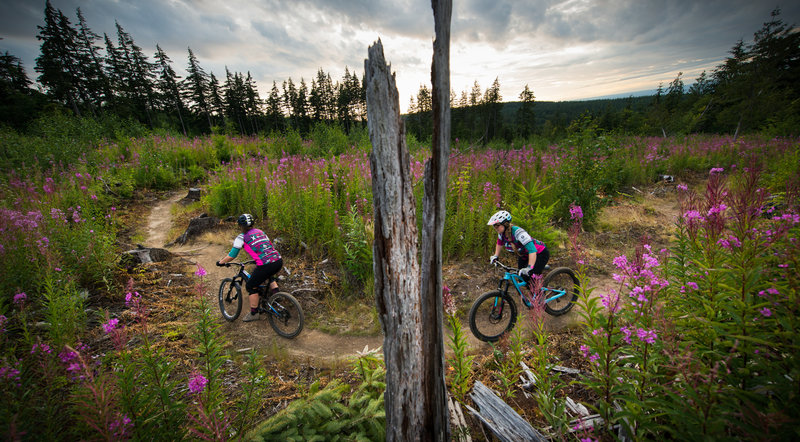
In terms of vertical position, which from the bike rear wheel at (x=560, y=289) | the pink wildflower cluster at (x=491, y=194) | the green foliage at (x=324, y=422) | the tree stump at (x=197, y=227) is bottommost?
the bike rear wheel at (x=560, y=289)

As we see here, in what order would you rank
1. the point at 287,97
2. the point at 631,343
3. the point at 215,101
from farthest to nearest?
the point at 287,97 → the point at 215,101 → the point at 631,343

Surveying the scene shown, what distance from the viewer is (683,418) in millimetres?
1268

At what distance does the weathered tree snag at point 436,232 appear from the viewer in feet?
4.82

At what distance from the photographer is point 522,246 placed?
436 centimetres

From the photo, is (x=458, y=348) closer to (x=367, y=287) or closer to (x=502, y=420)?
A: (x=502, y=420)

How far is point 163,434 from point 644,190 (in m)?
14.3

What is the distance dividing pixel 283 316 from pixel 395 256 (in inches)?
152

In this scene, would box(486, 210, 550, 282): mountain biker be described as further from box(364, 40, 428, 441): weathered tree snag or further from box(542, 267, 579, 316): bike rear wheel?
box(364, 40, 428, 441): weathered tree snag

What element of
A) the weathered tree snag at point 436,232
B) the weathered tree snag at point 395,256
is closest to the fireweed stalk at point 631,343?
the weathered tree snag at point 436,232

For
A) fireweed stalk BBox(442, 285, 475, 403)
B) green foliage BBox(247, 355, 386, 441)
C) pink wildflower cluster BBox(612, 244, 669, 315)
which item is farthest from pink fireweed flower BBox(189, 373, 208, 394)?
pink wildflower cluster BBox(612, 244, 669, 315)

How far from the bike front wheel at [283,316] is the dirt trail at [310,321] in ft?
0.44

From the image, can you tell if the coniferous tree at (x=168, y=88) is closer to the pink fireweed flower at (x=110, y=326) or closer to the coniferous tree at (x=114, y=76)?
the coniferous tree at (x=114, y=76)

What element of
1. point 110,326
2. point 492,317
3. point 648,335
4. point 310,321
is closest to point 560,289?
point 492,317

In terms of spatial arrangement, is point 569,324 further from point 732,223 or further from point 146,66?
point 146,66
